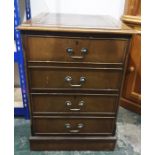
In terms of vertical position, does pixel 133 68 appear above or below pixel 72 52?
below

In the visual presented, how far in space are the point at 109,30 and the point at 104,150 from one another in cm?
79

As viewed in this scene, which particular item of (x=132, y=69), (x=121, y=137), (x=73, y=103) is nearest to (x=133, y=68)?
(x=132, y=69)

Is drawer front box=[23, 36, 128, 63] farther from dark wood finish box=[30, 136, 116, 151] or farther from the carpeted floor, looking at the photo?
the carpeted floor

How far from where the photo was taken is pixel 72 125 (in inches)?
48.9

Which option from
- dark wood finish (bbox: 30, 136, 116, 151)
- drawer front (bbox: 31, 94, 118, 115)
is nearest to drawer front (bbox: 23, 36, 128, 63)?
drawer front (bbox: 31, 94, 118, 115)

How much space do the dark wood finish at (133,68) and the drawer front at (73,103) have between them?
21.4 inches

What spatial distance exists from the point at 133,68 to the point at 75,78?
71cm

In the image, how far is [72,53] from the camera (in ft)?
3.37

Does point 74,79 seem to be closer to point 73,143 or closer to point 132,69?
point 73,143

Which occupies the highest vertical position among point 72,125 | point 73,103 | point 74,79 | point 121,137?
point 74,79

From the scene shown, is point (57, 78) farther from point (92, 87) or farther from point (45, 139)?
point (45, 139)

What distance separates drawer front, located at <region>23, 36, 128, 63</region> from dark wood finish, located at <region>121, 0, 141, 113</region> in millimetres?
543

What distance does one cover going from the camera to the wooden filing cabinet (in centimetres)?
100
